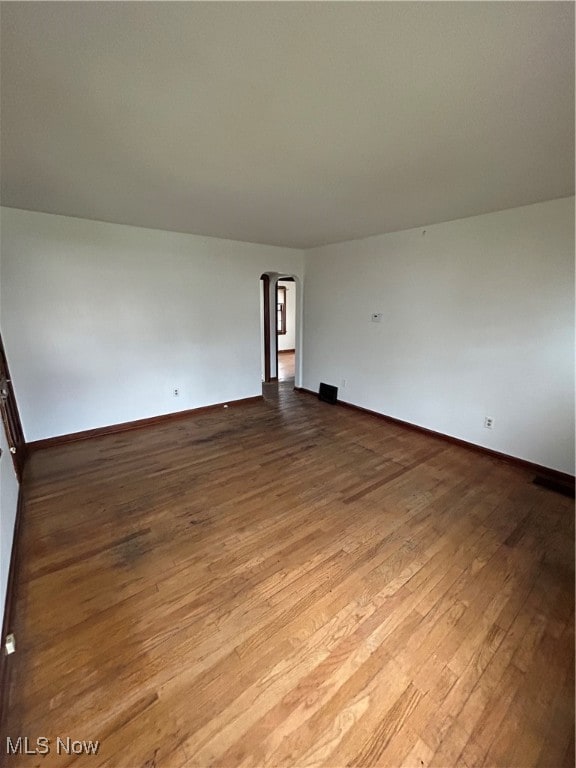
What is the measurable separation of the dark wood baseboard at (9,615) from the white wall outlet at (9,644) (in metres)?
0.02

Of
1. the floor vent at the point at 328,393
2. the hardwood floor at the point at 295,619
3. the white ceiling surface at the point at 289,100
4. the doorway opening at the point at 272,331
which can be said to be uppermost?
the white ceiling surface at the point at 289,100

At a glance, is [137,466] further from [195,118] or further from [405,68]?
[405,68]

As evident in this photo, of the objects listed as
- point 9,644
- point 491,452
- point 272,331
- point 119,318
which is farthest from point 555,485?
point 272,331

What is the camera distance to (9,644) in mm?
1367

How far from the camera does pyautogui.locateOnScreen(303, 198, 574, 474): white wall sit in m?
2.65

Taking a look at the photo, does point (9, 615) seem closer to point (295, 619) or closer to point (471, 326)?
point (295, 619)

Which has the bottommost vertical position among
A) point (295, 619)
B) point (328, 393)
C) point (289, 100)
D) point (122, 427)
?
point (295, 619)

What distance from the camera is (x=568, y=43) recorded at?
1.05m

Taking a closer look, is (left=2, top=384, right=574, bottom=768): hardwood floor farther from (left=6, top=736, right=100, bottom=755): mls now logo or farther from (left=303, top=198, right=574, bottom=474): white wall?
(left=303, top=198, right=574, bottom=474): white wall

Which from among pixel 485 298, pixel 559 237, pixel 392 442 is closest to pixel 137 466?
pixel 392 442

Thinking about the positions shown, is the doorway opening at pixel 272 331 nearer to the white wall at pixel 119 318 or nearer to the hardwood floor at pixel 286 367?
the hardwood floor at pixel 286 367

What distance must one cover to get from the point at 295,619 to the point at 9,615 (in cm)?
141

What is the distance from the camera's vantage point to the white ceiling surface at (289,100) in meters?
0.97

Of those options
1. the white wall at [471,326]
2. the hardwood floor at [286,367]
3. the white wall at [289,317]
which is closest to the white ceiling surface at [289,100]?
the white wall at [471,326]
